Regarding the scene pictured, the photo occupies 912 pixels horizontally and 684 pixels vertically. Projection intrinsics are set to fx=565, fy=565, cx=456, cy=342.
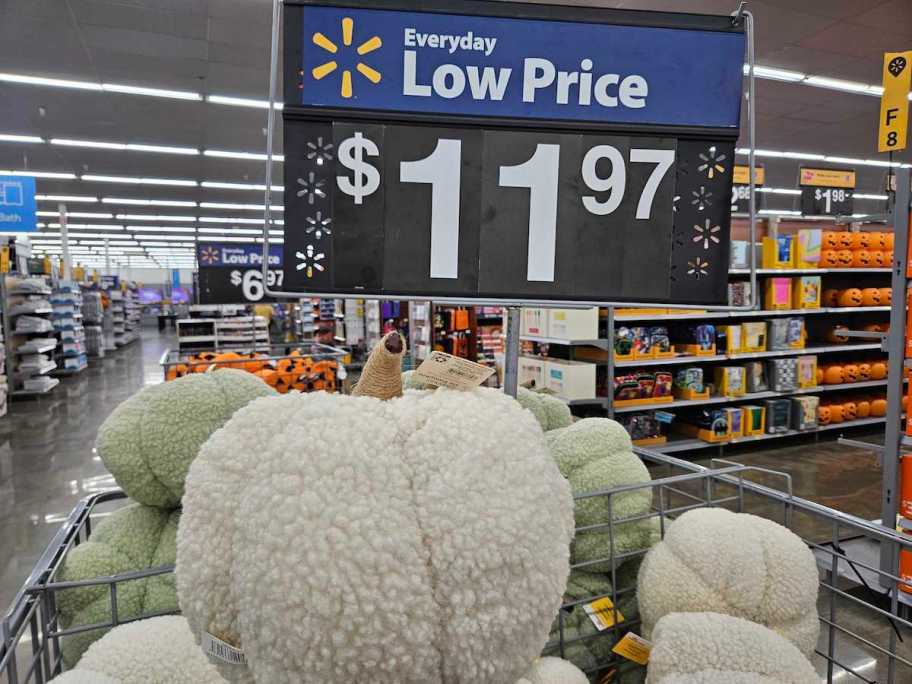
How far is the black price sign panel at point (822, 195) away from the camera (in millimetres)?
6602

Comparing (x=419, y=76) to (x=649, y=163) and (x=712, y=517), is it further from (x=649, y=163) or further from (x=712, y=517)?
(x=712, y=517)

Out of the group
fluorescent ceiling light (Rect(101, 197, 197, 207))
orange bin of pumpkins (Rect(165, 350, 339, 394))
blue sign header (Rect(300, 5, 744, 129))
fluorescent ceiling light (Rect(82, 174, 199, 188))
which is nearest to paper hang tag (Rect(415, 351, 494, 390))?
blue sign header (Rect(300, 5, 744, 129))

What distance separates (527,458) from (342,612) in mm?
196

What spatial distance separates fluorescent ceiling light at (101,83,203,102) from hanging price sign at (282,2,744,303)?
7.65 meters

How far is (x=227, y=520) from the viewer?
0.46 metres

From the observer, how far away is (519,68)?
921 millimetres

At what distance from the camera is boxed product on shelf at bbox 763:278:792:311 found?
5164 mm

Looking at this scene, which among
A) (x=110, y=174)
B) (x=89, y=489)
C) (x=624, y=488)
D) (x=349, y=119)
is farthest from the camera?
(x=110, y=174)

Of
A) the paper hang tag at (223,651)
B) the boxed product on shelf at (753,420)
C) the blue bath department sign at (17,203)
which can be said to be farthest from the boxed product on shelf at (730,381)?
the blue bath department sign at (17,203)

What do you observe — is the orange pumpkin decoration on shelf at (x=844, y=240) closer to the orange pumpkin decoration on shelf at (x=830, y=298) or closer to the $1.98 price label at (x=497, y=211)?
the orange pumpkin decoration on shelf at (x=830, y=298)

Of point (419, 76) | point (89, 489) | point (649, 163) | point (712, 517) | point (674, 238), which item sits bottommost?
point (89, 489)

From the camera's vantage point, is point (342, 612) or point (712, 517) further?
point (712, 517)

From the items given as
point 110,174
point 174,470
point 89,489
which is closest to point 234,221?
point 110,174

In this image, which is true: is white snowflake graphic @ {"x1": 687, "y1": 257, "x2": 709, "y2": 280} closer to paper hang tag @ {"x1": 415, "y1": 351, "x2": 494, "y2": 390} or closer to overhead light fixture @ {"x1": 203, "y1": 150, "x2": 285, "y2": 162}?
paper hang tag @ {"x1": 415, "y1": 351, "x2": 494, "y2": 390}
